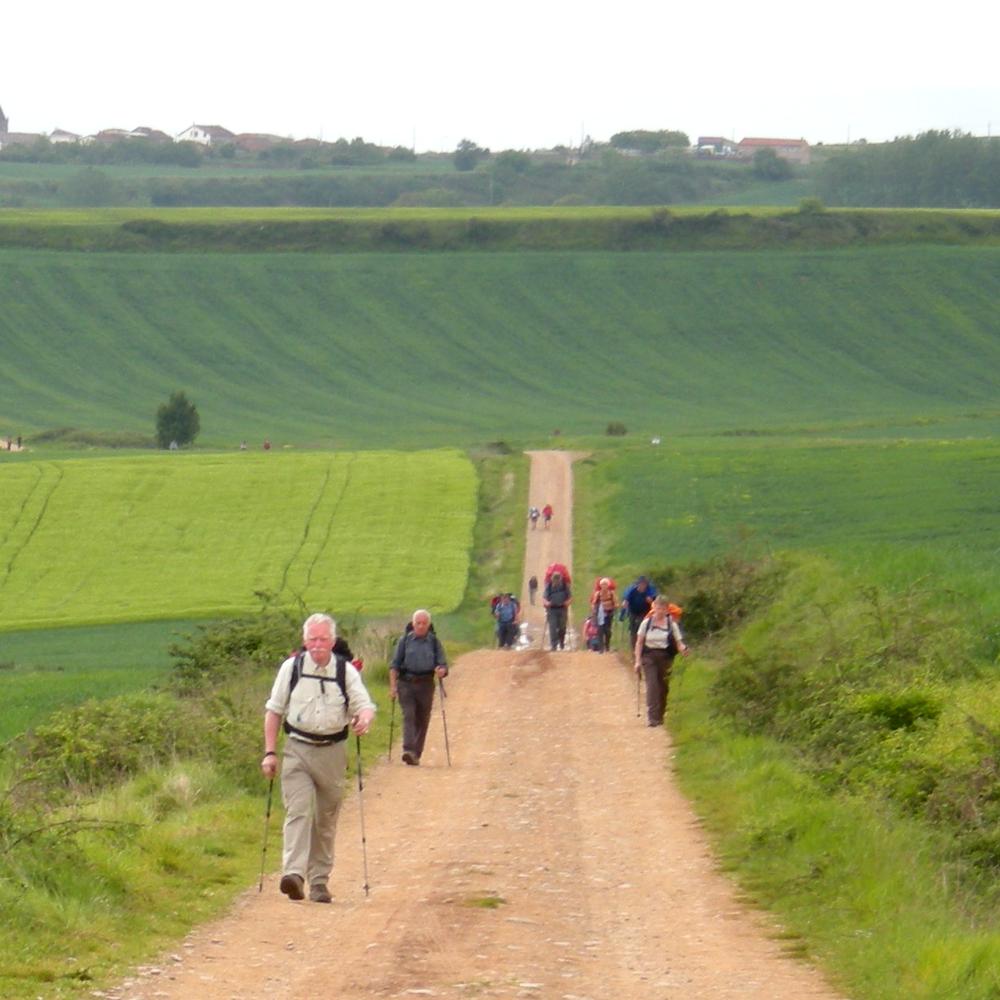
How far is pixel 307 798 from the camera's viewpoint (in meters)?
12.1

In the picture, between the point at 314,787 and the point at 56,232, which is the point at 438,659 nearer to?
the point at 314,787

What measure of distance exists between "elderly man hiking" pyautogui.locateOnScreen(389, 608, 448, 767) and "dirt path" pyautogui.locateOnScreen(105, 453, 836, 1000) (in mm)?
347

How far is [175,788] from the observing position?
51.2ft

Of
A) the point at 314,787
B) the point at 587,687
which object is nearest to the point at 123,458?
the point at 587,687

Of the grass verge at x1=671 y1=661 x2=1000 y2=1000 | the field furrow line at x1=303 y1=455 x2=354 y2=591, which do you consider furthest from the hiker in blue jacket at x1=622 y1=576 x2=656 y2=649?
the field furrow line at x1=303 y1=455 x2=354 y2=591

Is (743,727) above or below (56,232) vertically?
below

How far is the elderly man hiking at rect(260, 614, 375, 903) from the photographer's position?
39.4 feet

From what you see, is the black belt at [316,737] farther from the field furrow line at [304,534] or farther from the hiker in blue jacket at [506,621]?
the field furrow line at [304,534]

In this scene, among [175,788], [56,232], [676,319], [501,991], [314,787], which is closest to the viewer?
[501,991]

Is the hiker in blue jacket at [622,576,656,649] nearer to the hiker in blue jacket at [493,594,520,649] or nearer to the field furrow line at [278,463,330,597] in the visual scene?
the hiker in blue jacket at [493,594,520,649]

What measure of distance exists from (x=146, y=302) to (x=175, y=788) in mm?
95566

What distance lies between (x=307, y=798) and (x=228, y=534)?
41.8 m

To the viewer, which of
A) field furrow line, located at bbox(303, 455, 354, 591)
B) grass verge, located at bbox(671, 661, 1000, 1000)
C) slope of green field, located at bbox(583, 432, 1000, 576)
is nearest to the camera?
grass verge, located at bbox(671, 661, 1000, 1000)

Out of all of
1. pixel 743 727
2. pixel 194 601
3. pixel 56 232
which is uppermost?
pixel 56 232
